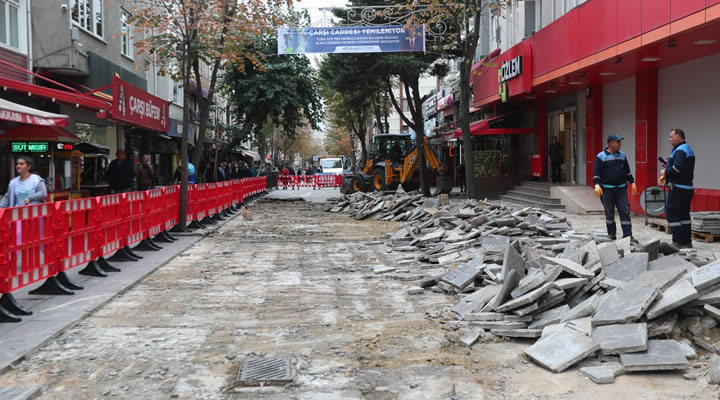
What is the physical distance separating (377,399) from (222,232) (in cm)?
1230

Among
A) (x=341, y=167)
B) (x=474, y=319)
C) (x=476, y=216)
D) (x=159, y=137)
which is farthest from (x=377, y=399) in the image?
(x=341, y=167)

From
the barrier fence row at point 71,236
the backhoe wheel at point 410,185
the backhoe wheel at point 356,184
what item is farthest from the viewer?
the backhoe wheel at point 356,184

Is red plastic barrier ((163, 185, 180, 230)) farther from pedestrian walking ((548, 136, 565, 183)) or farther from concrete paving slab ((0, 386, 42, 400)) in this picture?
pedestrian walking ((548, 136, 565, 183))

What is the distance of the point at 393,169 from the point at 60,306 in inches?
971

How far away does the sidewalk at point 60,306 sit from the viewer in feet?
18.8

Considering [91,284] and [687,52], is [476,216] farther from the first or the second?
[91,284]

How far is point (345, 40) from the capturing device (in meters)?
22.3

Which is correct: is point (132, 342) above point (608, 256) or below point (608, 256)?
below

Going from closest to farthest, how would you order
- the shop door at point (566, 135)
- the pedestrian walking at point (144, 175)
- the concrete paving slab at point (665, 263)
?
the concrete paving slab at point (665, 263)
the pedestrian walking at point (144, 175)
the shop door at point (566, 135)

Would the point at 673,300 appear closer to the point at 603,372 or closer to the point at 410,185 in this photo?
the point at 603,372

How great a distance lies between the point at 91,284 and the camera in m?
8.67

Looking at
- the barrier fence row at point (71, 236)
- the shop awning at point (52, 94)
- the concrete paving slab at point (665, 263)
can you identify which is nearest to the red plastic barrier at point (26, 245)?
the barrier fence row at point (71, 236)

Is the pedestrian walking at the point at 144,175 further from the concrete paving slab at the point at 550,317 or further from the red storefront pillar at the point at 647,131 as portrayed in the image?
the concrete paving slab at the point at 550,317

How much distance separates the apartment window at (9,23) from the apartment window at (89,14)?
2.28 m
